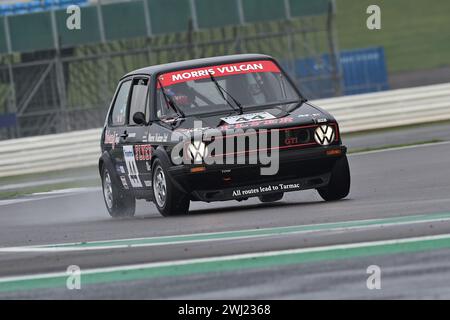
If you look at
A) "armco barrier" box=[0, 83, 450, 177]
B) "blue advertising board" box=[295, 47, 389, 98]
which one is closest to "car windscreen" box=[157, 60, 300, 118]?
"armco barrier" box=[0, 83, 450, 177]

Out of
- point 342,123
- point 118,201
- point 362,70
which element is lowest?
point 342,123

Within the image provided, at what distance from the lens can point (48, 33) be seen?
3600cm

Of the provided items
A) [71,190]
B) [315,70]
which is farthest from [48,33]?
[71,190]

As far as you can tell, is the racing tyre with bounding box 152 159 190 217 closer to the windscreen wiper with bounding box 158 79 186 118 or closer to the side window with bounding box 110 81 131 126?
the windscreen wiper with bounding box 158 79 186 118

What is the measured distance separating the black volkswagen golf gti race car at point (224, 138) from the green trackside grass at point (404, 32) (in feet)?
141

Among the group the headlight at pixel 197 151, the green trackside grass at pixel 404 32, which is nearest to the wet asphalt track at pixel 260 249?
the headlight at pixel 197 151

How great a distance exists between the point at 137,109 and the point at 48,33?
920 inches

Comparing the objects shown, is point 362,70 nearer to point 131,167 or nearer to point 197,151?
point 131,167

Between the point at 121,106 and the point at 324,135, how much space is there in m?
2.83

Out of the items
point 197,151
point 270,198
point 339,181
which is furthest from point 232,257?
point 270,198

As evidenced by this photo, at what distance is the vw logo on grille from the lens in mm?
11828

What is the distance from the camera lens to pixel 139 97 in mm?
13203

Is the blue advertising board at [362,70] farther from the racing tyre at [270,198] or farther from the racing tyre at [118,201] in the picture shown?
the racing tyre at [270,198]

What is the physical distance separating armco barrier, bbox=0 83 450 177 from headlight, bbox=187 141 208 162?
12.8m
